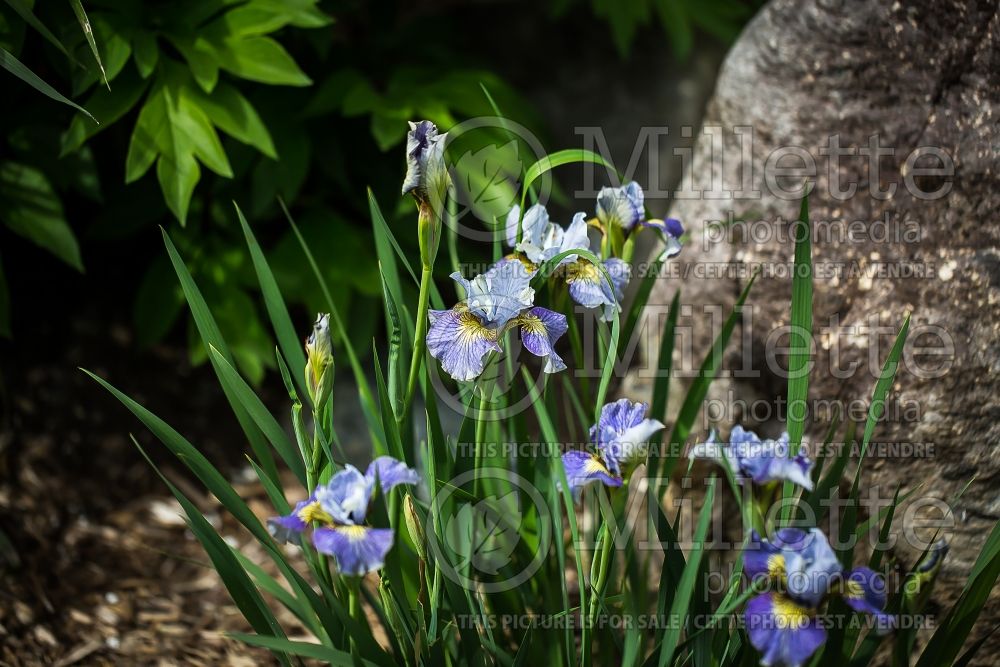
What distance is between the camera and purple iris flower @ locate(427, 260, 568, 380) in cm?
102

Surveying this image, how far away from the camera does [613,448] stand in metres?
1.02

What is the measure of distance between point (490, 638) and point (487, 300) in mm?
490

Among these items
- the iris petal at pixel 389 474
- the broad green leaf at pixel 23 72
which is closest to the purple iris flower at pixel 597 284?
the iris petal at pixel 389 474

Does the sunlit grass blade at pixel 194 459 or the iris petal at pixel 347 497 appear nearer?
the iris petal at pixel 347 497

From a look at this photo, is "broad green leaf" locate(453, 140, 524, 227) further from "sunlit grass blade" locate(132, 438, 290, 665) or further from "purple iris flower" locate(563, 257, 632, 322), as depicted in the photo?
"sunlit grass blade" locate(132, 438, 290, 665)

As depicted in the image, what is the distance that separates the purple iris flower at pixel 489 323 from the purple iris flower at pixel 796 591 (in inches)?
13.2

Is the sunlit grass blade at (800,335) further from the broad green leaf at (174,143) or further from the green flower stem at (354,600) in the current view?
the broad green leaf at (174,143)

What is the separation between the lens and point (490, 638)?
116cm

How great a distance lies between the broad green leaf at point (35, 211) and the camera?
170 centimetres

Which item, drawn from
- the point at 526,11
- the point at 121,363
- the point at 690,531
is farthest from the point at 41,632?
the point at 526,11

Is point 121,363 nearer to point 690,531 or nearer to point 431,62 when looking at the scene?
point 431,62

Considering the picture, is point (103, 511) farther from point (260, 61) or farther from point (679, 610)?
point (679, 610)

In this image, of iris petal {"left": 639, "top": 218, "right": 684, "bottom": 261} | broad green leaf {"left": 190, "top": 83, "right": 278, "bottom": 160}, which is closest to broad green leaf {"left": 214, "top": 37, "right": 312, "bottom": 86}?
broad green leaf {"left": 190, "top": 83, "right": 278, "bottom": 160}

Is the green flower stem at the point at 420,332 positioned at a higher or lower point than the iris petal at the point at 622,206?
lower
